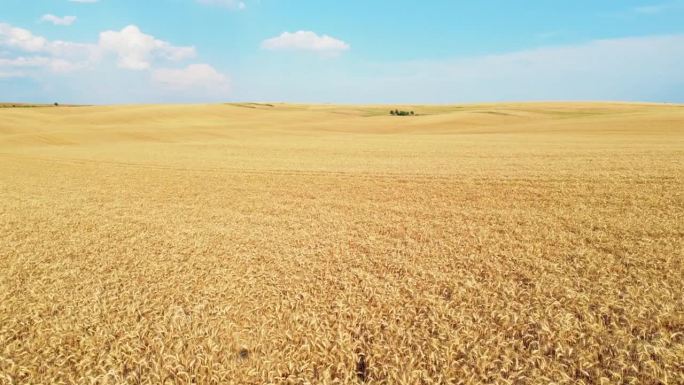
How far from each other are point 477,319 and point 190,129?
4831 cm

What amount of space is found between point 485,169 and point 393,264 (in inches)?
485

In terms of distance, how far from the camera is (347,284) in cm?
554

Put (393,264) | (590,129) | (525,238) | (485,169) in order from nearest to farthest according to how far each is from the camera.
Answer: (393,264) < (525,238) < (485,169) < (590,129)

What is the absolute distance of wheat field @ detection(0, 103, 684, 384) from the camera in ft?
12.5

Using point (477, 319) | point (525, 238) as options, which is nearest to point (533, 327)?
point (477, 319)

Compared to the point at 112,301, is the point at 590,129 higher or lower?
higher

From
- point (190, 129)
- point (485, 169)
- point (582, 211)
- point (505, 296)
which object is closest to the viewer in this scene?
A: point (505, 296)

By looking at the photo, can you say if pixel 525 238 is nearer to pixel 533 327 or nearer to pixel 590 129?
pixel 533 327

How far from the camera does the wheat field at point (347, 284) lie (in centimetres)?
382

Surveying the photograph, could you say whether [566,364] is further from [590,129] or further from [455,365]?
[590,129]

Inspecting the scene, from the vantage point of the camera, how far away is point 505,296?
200 inches

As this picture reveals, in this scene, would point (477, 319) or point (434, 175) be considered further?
point (434, 175)

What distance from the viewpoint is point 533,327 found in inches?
172

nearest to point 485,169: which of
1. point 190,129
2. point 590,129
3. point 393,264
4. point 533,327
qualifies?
point 393,264
